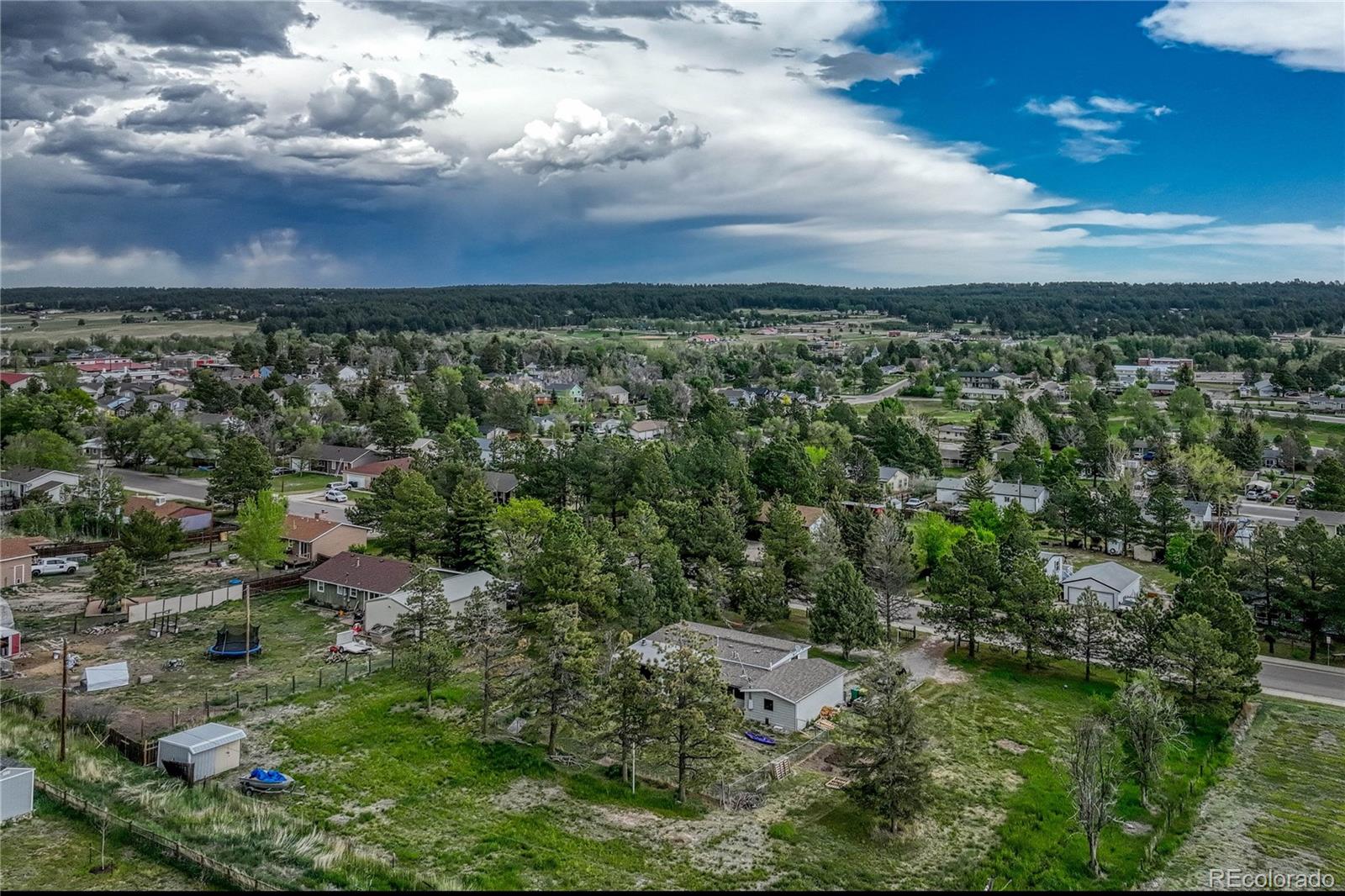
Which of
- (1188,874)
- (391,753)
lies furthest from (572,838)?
(1188,874)

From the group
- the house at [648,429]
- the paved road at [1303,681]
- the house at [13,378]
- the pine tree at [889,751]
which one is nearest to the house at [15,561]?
the pine tree at [889,751]

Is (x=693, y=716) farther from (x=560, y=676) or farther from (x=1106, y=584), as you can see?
(x=1106, y=584)

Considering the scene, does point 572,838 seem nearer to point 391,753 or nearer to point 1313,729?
point 391,753

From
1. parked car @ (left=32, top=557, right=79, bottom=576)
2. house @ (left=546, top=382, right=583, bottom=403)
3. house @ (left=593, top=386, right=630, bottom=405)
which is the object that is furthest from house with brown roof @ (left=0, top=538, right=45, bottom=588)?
house @ (left=593, top=386, right=630, bottom=405)

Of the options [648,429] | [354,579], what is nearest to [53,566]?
[354,579]

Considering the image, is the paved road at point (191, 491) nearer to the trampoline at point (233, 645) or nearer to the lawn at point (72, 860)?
the trampoline at point (233, 645)
